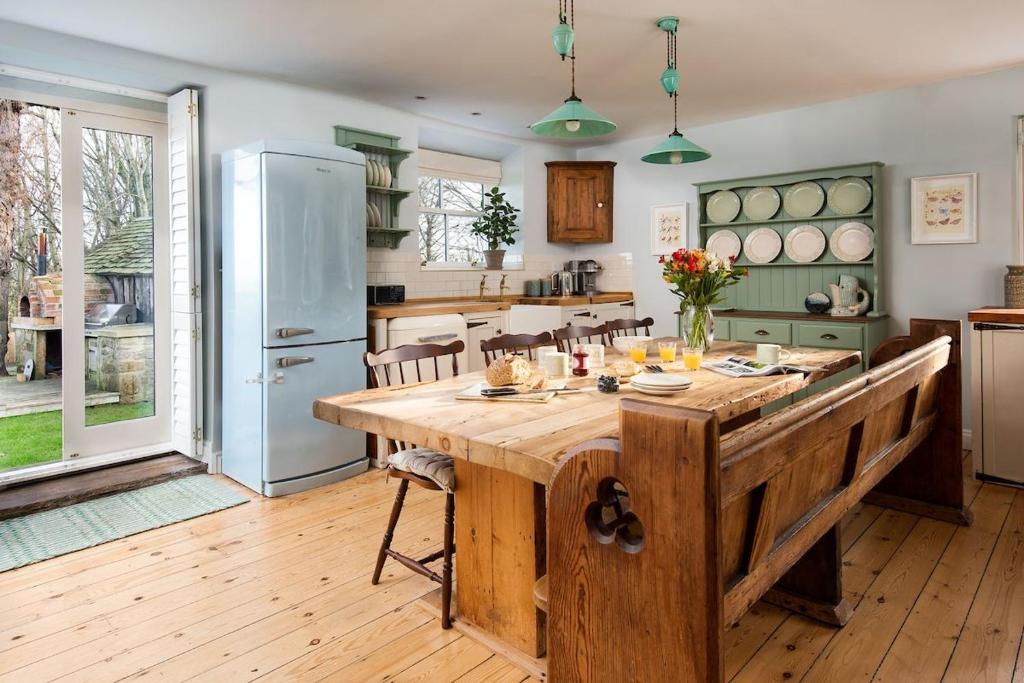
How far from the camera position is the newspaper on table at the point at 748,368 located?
8.86ft

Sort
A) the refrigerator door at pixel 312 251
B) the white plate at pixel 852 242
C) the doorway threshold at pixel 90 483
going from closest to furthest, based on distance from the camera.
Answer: the doorway threshold at pixel 90 483, the refrigerator door at pixel 312 251, the white plate at pixel 852 242

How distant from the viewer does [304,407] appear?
3814 mm

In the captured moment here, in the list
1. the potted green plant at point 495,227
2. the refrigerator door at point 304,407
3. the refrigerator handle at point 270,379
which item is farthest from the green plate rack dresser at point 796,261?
the refrigerator handle at point 270,379

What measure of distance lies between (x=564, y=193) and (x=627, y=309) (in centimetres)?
130

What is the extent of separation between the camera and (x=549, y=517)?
1.35m

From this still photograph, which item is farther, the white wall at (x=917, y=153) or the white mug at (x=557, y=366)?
the white wall at (x=917, y=153)

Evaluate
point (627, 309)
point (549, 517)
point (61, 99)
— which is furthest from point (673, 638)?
point (627, 309)

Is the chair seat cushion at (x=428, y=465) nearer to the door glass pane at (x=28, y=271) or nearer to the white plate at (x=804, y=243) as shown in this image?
the door glass pane at (x=28, y=271)

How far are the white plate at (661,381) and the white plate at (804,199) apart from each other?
10.8 ft

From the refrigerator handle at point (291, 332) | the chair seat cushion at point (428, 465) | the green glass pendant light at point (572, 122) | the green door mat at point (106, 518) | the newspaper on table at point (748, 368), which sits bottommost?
the green door mat at point (106, 518)

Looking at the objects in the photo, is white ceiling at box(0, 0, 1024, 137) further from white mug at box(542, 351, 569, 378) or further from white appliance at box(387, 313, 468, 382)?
white mug at box(542, 351, 569, 378)

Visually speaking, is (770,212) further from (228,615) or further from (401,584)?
(228,615)

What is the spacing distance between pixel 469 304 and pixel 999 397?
11.5 ft

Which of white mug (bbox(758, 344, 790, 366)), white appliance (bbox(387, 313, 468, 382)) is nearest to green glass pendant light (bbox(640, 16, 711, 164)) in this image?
white mug (bbox(758, 344, 790, 366))
